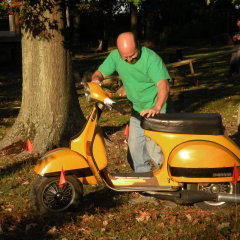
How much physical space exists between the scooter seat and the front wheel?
1102 mm

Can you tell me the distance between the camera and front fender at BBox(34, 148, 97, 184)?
5117 millimetres

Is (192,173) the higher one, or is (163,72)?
(163,72)

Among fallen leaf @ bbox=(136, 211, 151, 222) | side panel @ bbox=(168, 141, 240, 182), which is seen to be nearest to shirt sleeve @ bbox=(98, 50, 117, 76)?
side panel @ bbox=(168, 141, 240, 182)

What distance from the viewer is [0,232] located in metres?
4.70

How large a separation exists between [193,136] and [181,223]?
3.00ft

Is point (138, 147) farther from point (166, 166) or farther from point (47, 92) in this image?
point (47, 92)

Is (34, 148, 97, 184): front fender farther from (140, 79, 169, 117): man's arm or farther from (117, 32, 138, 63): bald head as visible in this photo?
(117, 32, 138, 63): bald head

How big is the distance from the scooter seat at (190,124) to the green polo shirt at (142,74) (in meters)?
0.46

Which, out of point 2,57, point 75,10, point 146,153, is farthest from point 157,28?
point 146,153

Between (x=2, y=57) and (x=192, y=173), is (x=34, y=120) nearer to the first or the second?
(x=192, y=173)

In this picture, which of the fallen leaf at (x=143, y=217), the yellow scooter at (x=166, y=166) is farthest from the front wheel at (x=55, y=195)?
the fallen leaf at (x=143, y=217)

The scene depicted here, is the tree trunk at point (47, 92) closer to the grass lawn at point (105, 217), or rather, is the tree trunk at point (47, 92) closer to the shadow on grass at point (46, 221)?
the grass lawn at point (105, 217)

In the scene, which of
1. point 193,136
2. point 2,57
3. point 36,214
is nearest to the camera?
point 193,136

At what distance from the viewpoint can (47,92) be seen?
795 cm
